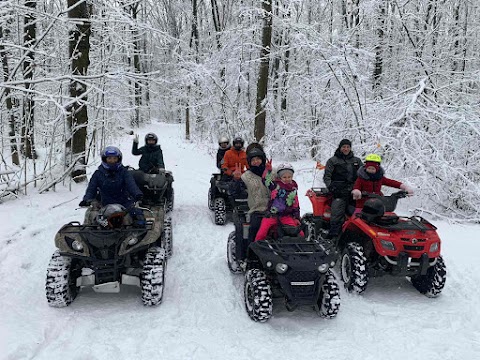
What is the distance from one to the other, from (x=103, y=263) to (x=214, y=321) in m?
1.51

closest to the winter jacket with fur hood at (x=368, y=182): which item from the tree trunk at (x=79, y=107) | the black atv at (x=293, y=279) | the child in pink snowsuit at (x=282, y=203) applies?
the child in pink snowsuit at (x=282, y=203)

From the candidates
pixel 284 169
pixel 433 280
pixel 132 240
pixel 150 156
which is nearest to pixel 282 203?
pixel 284 169

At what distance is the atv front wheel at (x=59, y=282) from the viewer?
467 cm

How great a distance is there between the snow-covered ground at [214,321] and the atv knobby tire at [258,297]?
13cm

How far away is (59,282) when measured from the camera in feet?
15.4

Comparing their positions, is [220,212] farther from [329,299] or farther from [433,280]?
[433,280]

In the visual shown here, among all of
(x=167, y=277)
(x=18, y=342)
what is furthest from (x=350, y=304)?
(x=18, y=342)

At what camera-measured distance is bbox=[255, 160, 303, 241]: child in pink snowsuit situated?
17.6 feet

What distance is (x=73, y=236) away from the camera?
15.9 ft

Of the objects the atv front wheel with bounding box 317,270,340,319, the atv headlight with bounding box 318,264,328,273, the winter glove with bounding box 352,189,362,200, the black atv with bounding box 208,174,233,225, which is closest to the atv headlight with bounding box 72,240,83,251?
the atv headlight with bounding box 318,264,328,273

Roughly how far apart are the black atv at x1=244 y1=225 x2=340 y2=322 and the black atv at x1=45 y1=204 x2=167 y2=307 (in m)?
1.22

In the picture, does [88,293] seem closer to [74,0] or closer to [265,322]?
[265,322]

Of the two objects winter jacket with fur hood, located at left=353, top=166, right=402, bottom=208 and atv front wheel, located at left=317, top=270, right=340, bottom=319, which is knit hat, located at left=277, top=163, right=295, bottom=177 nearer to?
atv front wheel, located at left=317, top=270, right=340, bottom=319

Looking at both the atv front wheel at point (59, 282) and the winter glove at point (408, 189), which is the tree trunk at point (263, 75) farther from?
the atv front wheel at point (59, 282)
